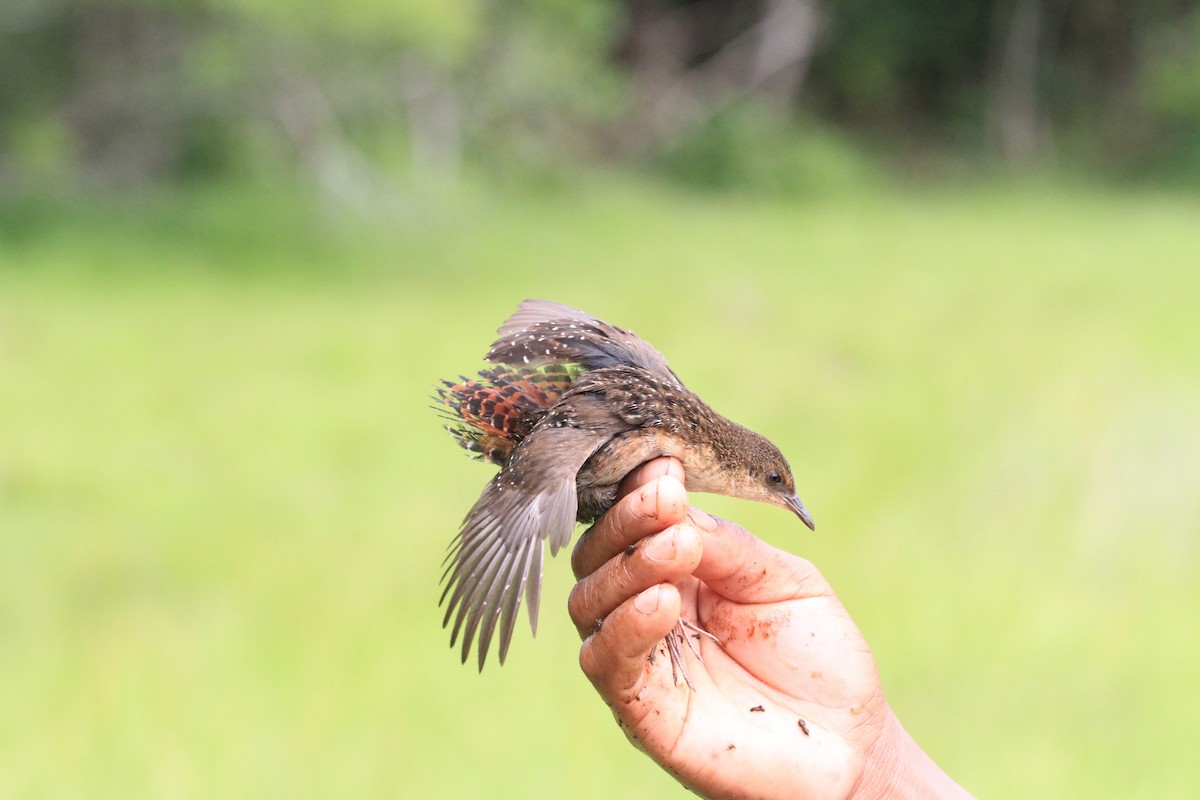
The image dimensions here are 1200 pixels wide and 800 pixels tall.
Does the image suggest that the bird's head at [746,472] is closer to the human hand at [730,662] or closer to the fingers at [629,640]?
the human hand at [730,662]

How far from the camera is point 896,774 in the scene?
2867 millimetres

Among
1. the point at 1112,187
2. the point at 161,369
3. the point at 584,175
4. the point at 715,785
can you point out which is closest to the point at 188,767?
the point at 715,785

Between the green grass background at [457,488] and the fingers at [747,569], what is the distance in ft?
7.03

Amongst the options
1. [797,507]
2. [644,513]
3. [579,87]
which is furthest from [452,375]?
[579,87]

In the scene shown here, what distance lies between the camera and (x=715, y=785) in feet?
8.63

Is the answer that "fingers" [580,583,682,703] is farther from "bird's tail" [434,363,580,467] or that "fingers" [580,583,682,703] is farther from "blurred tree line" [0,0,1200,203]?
"blurred tree line" [0,0,1200,203]

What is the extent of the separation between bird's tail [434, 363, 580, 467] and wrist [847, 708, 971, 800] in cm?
105

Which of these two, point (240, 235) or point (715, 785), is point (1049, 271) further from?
point (715, 785)

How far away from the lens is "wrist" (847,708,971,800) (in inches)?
112

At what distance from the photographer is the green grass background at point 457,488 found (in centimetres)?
502

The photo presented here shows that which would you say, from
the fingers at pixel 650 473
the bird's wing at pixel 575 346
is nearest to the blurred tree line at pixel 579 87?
the bird's wing at pixel 575 346

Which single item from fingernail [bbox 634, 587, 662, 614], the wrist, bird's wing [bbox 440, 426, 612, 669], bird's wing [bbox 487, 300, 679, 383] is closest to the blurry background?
the wrist

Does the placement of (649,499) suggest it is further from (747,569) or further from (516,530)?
(747,569)

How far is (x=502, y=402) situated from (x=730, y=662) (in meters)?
0.78
